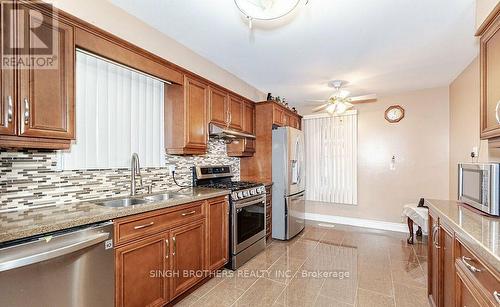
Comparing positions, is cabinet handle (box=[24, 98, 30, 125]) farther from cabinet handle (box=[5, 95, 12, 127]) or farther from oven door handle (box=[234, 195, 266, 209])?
oven door handle (box=[234, 195, 266, 209])

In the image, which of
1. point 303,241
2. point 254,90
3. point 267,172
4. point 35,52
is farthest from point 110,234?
point 254,90

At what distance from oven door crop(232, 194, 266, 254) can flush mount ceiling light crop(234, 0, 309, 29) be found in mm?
1930

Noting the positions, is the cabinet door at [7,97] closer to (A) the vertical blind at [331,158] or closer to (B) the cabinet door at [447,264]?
(B) the cabinet door at [447,264]

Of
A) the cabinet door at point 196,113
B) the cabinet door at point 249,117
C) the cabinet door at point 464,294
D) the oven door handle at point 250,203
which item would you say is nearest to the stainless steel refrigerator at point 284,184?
the cabinet door at point 249,117

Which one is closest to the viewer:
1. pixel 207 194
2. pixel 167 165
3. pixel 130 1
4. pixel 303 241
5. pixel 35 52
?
pixel 35 52

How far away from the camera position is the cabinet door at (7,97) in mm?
1302

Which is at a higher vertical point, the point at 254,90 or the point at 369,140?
the point at 254,90

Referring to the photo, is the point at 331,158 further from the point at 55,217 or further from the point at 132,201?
the point at 55,217

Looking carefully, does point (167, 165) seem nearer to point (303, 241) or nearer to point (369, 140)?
point (303, 241)

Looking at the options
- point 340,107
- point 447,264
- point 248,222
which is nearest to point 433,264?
point 447,264

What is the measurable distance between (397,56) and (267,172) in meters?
2.35

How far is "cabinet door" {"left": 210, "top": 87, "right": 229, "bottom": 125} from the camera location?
297cm

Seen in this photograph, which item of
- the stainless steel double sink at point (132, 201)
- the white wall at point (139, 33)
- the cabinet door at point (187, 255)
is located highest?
the white wall at point (139, 33)

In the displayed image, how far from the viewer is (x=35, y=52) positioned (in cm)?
143
